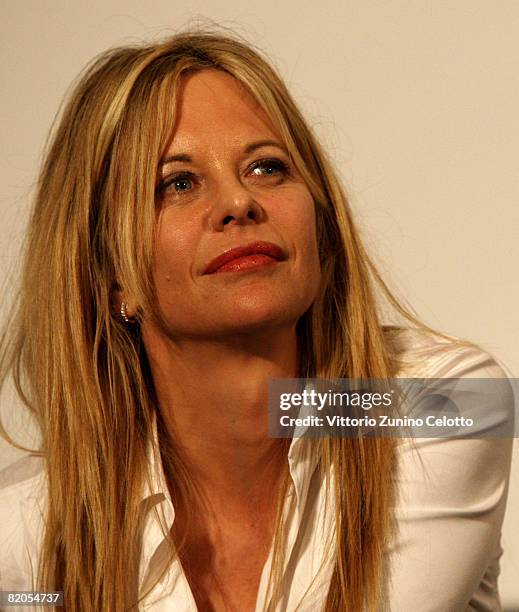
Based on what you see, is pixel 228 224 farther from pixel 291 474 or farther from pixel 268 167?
pixel 291 474

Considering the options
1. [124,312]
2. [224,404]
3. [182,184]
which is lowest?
[224,404]

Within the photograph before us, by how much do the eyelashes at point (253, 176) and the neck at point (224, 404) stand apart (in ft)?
0.55

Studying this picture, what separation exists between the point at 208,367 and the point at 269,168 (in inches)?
9.3

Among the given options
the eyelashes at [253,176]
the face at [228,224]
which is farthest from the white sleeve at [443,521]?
A: the eyelashes at [253,176]

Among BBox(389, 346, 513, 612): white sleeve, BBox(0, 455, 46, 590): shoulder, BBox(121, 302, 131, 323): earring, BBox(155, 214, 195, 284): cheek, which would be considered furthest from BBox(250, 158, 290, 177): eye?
BBox(0, 455, 46, 590): shoulder

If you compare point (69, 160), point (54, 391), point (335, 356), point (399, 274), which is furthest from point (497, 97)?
point (54, 391)

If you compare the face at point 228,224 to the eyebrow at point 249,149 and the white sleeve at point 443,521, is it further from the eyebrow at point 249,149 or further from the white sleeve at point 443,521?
the white sleeve at point 443,521

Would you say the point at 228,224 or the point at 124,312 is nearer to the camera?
the point at 228,224

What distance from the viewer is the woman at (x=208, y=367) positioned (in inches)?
52.4

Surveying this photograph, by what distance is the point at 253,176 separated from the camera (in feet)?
4.52

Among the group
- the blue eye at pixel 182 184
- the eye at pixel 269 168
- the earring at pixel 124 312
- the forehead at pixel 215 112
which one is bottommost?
the earring at pixel 124 312

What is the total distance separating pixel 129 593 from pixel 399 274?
71 cm

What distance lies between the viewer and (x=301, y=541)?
4.56 feet

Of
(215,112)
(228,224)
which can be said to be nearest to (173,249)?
(228,224)
